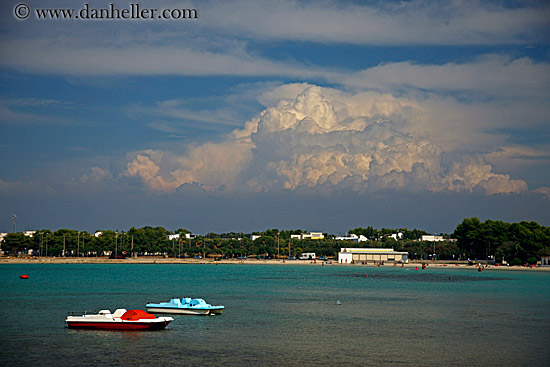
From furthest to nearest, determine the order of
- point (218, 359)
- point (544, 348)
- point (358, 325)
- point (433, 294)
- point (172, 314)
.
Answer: point (433, 294) < point (172, 314) < point (358, 325) < point (544, 348) < point (218, 359)

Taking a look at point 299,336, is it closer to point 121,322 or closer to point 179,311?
point 121,322

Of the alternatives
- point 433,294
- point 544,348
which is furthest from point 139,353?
point 433,294

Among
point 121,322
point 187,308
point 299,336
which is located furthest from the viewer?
point 187,308

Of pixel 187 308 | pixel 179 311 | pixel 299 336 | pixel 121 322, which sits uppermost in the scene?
pixel 121 322

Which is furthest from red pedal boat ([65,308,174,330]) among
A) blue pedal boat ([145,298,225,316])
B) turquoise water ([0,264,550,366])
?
blue pedal boat ([145,298,225,316])

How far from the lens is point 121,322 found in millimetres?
54469

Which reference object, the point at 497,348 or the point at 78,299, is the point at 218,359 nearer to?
the point at 497,348

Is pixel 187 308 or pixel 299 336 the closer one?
pixel 299 336

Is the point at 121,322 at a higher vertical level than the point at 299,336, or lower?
higher

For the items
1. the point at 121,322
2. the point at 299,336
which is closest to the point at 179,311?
the point at 121,322

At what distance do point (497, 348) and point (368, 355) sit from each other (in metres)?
11.1

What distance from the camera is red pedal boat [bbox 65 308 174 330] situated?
54.5 metres

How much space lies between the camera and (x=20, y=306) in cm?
8056

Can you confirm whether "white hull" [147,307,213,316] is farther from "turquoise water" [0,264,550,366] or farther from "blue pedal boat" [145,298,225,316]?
"turquoise water" [0,264,550,366]
